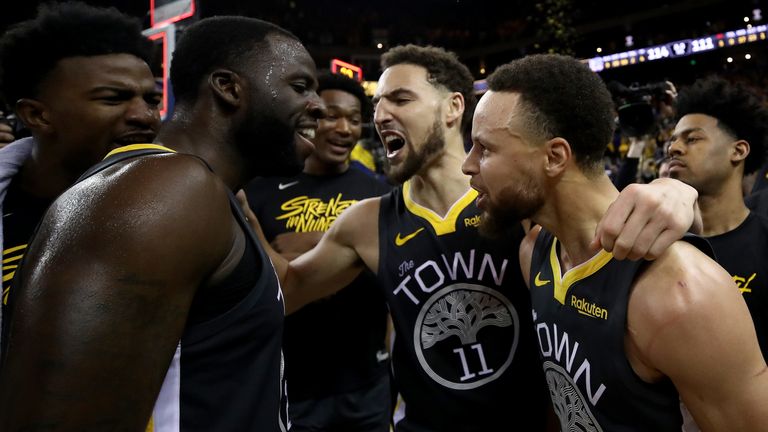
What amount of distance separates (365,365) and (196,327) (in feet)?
7.05

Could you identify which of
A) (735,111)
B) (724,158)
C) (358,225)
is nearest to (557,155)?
(358,225)

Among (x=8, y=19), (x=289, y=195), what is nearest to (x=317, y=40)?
(x=8, y=19)

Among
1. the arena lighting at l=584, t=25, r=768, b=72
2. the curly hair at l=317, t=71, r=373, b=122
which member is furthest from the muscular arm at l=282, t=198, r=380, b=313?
the arena lighting at l=584, t=25, r=768, b=72

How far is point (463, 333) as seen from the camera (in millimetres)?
2197

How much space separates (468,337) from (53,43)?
5.95ft

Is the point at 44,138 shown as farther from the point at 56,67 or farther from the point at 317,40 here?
the point at 317,40

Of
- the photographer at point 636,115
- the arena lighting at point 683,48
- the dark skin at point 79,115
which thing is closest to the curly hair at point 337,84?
the photographer at point 636,115

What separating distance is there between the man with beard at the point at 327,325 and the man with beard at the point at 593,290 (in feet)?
4.29

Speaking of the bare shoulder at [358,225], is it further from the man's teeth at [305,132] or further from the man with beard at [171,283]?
the man with beard at [171,283]

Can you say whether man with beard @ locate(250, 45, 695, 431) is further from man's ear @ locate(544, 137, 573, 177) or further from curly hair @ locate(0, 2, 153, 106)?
curly hair @ locate(0, 2, 153, 106)

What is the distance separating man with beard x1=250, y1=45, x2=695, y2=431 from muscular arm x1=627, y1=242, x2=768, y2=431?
0.64m

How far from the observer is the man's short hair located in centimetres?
144

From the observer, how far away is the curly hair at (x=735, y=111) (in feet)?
11.2

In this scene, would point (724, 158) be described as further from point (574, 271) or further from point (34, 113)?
point (34, 113)
